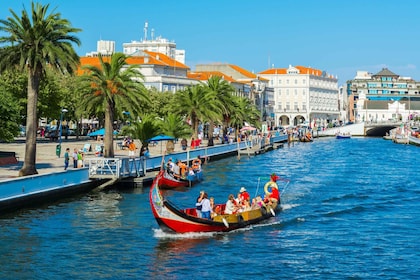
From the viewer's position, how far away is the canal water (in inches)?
1054

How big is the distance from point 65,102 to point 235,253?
2465 inches

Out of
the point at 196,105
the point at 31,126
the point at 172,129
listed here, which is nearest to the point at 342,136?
the point at 196,105

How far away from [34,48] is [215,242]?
1837 cm

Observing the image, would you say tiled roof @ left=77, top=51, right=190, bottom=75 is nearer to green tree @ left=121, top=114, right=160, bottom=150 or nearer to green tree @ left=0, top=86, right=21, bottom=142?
green tree @ left=121, top=114, right=160, bottom=150

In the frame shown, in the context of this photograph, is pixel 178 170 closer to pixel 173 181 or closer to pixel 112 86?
pixel 173 181

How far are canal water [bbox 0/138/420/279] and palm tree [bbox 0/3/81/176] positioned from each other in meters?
Result: 6.53

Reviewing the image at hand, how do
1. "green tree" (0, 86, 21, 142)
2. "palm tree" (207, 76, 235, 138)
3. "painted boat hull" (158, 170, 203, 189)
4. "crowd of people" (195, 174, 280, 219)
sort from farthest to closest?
"palm tree" (207, 76, 235, 138) → "painted boat hull" (158, 170, 203, 189) → "green tree" (0, 86, 21, 142) → "crowd of people" (195, 174, 280, 219)

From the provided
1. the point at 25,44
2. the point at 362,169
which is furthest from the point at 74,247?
the point at 362,169

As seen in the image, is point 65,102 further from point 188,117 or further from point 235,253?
point 235,253

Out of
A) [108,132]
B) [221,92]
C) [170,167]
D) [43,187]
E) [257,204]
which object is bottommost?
[257,204]

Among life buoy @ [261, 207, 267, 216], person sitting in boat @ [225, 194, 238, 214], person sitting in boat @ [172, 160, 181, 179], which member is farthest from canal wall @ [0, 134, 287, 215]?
life buoy @ [261, 207, 267, 216]

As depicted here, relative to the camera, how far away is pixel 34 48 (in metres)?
42.5

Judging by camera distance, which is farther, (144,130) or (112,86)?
(144,130)

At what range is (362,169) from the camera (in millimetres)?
73750
